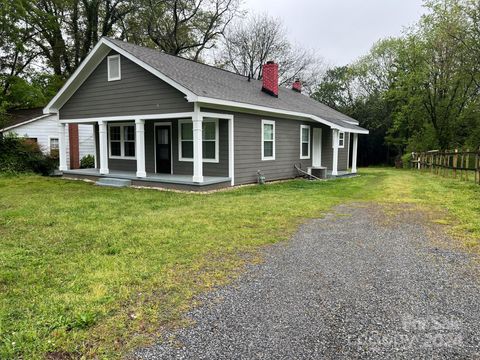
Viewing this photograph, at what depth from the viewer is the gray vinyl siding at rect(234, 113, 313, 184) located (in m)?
11.9

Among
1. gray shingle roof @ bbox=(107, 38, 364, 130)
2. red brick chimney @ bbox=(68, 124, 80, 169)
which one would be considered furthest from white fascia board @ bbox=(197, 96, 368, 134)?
red brick chimney @ bbox=(68, 124, 80, 169)

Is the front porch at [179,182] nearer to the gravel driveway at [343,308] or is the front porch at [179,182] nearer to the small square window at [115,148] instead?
the small square window at [115,148]

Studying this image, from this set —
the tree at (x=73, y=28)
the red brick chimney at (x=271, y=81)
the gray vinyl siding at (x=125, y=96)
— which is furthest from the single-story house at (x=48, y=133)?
the red brick chimney at (x=271, y=81)

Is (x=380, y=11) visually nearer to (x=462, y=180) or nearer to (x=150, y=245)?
(x=462, y=180)

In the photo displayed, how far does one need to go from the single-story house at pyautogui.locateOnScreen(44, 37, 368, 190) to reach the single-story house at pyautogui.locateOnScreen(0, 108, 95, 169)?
134 inches

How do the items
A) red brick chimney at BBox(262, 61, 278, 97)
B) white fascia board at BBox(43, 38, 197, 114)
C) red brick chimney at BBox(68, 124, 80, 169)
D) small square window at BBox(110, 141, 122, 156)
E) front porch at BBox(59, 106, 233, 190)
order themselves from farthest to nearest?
red brick chimney at BBox(68, 124, 80, 169) → red brick chimney at BBox(262, 61, 278, 97) → small square window at BBox(110, 141, 122, 156) → front porch at BBox(59, 106, 233, 190) → white fascia board at BBox(43, 38, 197, 114)

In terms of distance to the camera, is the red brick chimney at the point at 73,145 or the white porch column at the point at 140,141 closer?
the white porch column at the point at 140,141

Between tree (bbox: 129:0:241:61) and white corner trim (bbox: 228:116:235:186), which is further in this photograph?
tree (bbox: 129:0:241:61)

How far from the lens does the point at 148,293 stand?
3.40m

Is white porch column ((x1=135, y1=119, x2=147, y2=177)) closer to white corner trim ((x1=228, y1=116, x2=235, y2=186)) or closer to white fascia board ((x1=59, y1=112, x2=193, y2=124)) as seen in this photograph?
white fascia board ((x1=59, y1=112, x2=193, y2=124))

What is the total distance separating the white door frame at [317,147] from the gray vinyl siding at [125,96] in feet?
25.3

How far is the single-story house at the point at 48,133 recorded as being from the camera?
1717 centimetres

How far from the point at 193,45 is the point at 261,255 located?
2503 centimetres

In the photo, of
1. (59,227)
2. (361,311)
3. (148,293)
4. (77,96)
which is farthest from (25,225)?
(77,96)
